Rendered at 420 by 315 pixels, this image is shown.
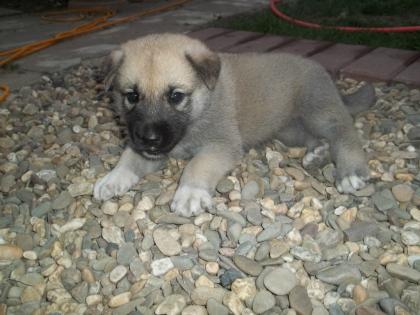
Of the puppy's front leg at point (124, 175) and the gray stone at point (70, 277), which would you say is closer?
the gray stone at point (70, 277)

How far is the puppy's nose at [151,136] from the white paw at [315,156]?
90cm

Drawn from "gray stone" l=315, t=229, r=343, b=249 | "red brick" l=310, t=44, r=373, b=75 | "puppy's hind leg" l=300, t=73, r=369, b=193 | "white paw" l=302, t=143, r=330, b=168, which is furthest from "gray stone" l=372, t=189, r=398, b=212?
"red brick" l=310, t=44, r=373, b=75

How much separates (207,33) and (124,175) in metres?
2.76

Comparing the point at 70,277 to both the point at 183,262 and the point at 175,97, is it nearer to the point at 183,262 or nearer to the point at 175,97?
the point at 183,262

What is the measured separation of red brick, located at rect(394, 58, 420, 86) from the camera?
3451mm

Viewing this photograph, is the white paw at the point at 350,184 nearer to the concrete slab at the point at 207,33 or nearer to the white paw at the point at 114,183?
the white paw at the point at 114,183

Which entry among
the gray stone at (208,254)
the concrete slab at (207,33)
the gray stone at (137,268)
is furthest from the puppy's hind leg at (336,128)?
the concrete slab at (207,33)

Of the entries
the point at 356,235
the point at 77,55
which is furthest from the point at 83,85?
the point at 356,235

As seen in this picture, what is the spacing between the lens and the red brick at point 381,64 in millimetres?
3640

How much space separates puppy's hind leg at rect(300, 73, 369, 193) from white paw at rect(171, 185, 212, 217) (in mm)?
729

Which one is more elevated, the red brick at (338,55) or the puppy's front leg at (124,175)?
the red brick at (338,55)

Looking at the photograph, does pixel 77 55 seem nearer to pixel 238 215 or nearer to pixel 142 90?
pixel 142 90

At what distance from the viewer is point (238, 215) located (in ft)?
7.09

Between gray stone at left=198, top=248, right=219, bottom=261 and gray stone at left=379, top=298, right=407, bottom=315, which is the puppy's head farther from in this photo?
gray stone at left=379, top=298, right=407, bottom=315
